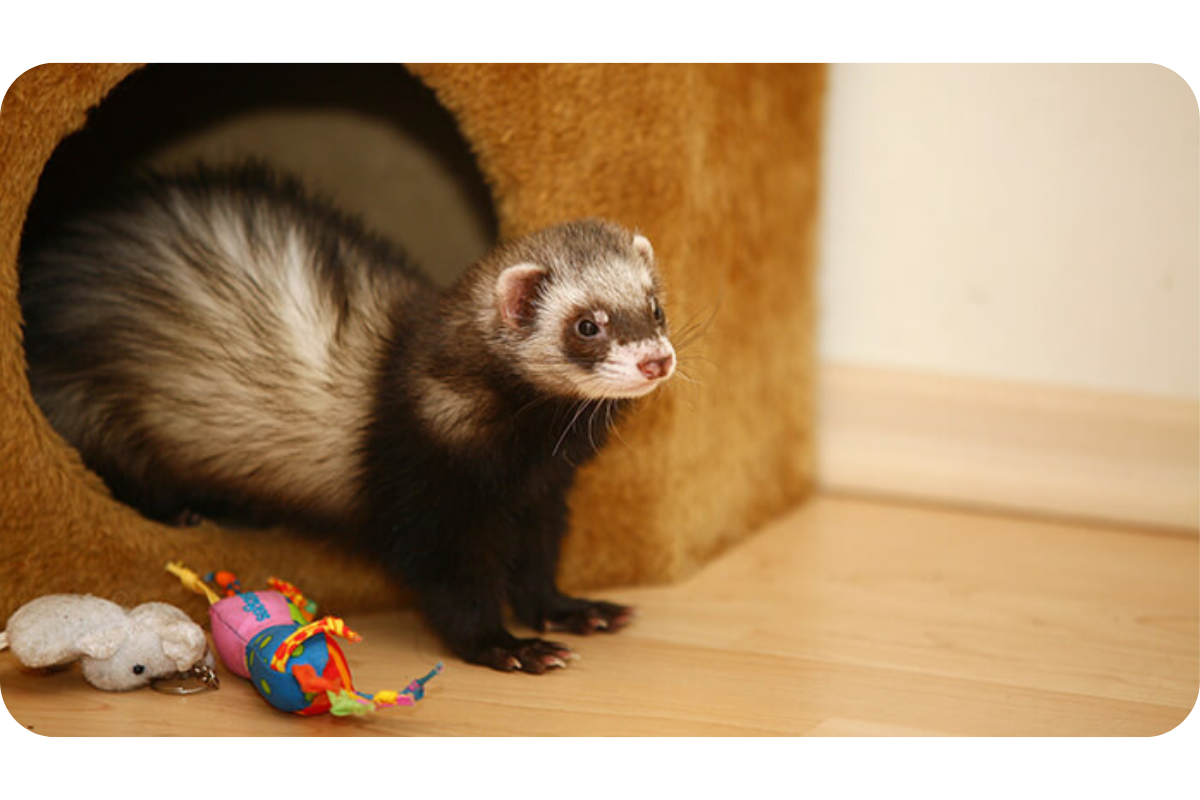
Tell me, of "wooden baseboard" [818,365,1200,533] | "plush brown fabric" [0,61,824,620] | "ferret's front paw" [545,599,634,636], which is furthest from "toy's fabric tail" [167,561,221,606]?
"wooden baseboard" [818,365,1200,533]

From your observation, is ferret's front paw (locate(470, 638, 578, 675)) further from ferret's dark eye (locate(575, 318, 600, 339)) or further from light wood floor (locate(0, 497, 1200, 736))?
ferret's dark eye (locate(575, 318, 600, 339))

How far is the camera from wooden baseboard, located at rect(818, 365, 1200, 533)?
7.09 feet

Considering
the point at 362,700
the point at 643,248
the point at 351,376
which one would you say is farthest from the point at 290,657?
the point at 643,248

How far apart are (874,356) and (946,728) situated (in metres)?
1.00

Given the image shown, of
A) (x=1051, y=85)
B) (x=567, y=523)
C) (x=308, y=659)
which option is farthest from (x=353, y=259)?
(x=1051, y=85)

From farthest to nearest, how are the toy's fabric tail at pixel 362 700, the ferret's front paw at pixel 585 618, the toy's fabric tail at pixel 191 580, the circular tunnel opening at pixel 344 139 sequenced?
the circular tunnel opening at pixel 344 139 < the ferret's front paw at pixel 585 618 < the toy's fabric tail at pixel 191 580 < the toy's fabric tail at pixel 362 700

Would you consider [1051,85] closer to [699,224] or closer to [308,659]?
[699,224]

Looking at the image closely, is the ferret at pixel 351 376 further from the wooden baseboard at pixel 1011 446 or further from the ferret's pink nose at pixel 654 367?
the wooden baseboard at pixel 1011 446

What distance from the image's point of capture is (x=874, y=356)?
235 centimetres

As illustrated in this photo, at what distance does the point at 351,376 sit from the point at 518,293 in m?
0.27

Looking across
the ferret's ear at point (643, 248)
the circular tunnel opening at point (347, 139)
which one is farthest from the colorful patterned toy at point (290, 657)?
the circular tunnel opening at point (347, 139)

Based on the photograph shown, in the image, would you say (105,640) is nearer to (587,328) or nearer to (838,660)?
(587,328)

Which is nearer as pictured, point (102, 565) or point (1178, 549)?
point (102, 565)

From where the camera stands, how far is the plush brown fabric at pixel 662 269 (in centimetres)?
155
